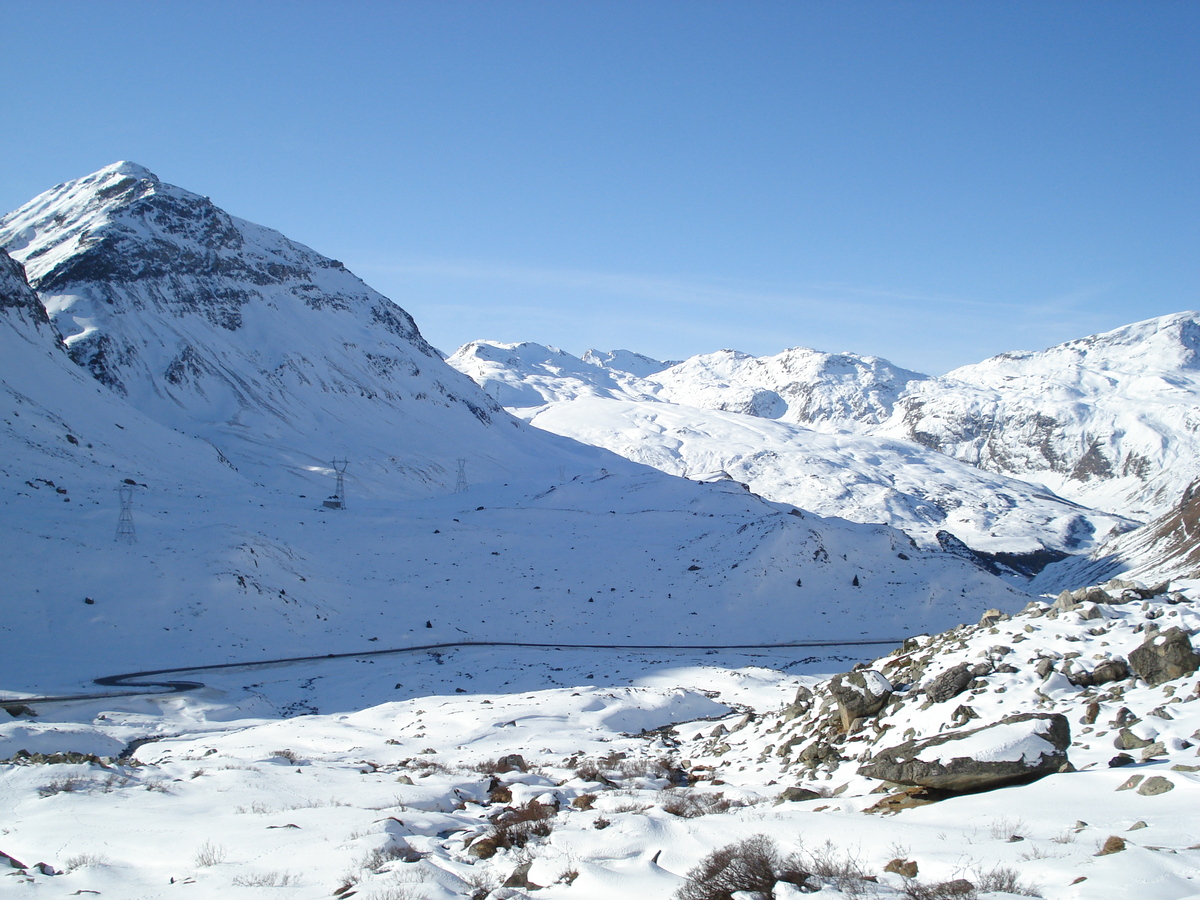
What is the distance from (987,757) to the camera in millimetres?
9961

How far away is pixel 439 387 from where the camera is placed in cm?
15425

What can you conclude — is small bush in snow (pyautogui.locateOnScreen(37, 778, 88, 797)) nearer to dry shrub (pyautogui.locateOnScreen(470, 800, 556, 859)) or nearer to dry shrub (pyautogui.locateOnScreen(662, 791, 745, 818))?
dry shrub (pyautogui.locateOnScreen(470, 800, 556, 859))

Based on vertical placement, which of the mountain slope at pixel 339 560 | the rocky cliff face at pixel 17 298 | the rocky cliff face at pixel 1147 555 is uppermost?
the rocky cliff face at pixel 17 298

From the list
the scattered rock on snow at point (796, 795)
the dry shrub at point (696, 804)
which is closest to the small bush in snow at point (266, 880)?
the dry shrub at point (696, 804)

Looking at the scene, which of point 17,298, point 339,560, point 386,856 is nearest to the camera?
point 386,856

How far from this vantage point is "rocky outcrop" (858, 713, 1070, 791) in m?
9.84

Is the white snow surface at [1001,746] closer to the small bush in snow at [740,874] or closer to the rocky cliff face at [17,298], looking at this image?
the small bush in snow at [740,874]

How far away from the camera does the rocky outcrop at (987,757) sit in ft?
32.3

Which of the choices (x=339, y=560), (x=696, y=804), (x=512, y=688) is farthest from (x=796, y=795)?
(x=339, y=560)

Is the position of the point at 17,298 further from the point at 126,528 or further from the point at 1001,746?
the point at 1001,746

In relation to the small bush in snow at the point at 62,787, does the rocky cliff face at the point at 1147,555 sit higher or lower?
lower

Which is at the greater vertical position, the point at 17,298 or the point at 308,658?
the point at 17,298

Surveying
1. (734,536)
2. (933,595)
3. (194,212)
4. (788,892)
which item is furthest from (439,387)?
(788,892)

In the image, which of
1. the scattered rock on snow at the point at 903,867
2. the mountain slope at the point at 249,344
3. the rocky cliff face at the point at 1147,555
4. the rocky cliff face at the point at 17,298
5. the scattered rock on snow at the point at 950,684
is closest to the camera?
the scattered rock on snow at the point at 903,867
